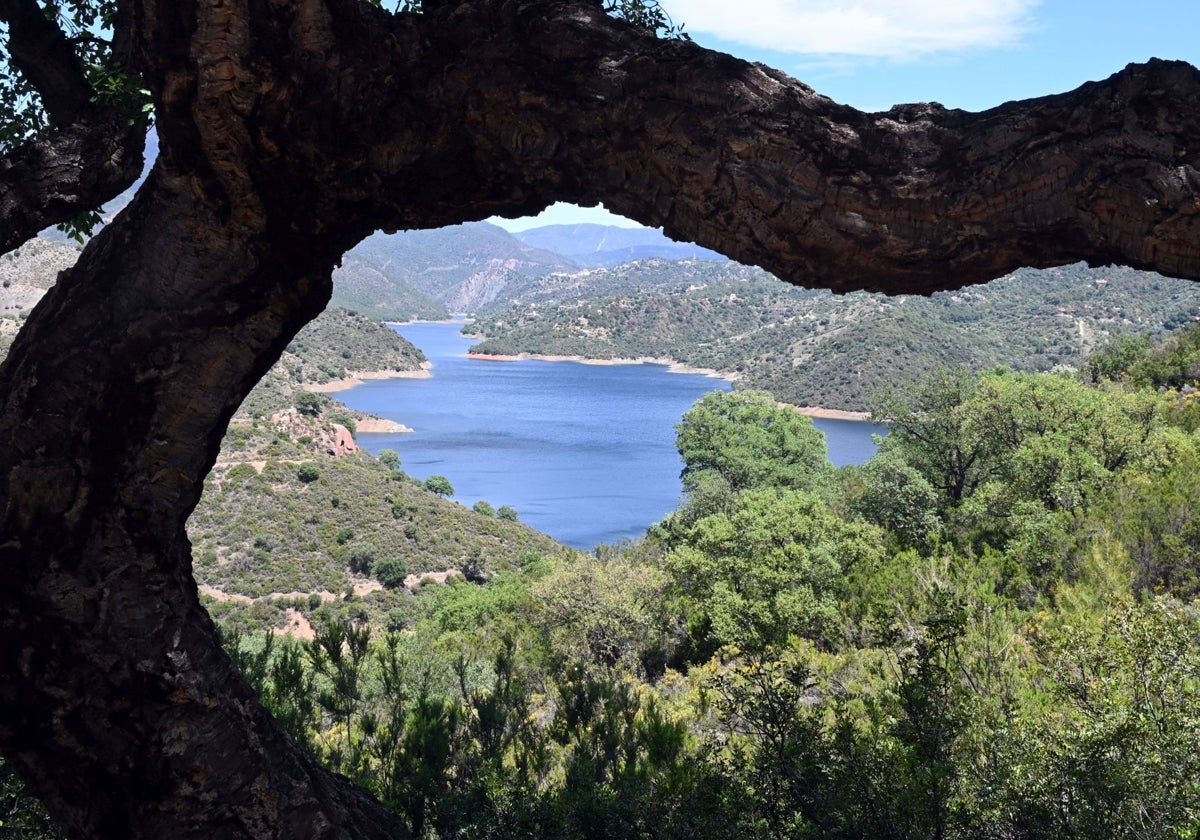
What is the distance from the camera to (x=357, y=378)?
9788cm

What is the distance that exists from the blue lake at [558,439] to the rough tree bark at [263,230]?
1682 inches

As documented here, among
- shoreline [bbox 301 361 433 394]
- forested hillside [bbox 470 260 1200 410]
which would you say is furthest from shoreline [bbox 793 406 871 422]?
shoreline [bbox 301 361 433 394]

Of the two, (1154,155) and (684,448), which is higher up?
(1154,155)

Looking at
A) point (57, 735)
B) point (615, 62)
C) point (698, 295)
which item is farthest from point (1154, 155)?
point (698, 295)

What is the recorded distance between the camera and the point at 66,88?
3016 mm

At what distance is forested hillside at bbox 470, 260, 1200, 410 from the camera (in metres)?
73.4

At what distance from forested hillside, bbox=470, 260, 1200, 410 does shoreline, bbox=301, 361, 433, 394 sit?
34.1 m

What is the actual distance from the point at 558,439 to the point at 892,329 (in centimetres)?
3413

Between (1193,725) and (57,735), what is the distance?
12.1 ft

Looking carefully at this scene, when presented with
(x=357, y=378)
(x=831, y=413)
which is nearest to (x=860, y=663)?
(x=831, y=413)

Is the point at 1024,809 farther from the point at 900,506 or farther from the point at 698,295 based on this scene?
the point at 698,295

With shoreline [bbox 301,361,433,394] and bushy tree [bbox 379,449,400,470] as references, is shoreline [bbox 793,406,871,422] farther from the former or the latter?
shoreline [bbox 301,361,433,394]

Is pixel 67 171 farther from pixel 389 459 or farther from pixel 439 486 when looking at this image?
pixel 389 459

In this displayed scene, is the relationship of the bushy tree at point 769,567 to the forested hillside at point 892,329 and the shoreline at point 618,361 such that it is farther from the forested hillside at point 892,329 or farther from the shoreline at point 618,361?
the shoreline at point 618,361
